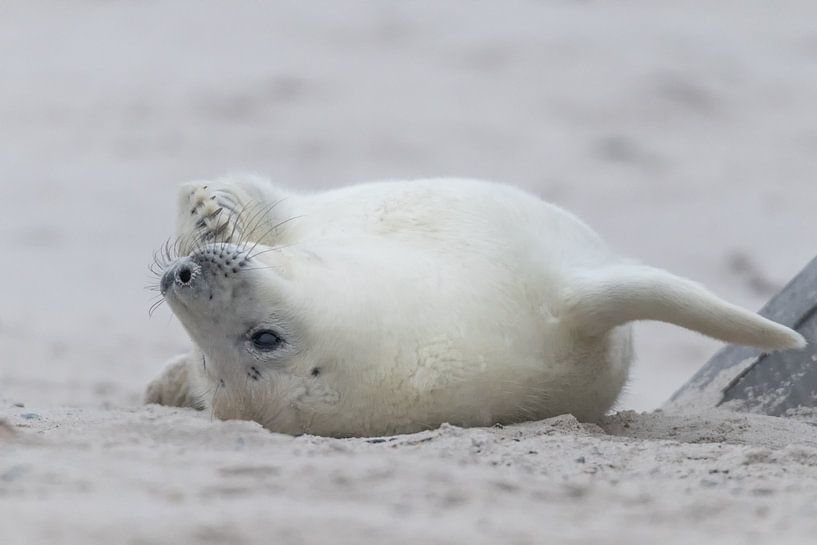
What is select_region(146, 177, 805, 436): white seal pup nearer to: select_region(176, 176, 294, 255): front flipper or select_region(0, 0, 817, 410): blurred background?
select_region(176, 176, 294, 255): front flipper

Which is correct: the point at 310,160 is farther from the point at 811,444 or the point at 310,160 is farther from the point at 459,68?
the point at 811,444

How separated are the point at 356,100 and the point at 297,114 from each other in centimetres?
53

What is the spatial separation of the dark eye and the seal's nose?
264mm

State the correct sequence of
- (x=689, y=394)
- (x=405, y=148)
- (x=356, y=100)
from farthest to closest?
(x=356, y=100)
(x=405, y=148)
(x=689, y=394)

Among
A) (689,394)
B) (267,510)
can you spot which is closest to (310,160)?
(689,394)

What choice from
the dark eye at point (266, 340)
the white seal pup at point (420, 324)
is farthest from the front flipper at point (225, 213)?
the dark eye at point (266, 340)

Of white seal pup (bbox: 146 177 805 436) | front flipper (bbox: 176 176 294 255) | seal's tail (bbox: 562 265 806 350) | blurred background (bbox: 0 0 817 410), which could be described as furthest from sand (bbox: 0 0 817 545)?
seal's tail (bbox: 562 265 806 350)

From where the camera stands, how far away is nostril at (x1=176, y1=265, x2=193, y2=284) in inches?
144

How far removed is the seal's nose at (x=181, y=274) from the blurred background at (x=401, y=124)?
5.03 metres

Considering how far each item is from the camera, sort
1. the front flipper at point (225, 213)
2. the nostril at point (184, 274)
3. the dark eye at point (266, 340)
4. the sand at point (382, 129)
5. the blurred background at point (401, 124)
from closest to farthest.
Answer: the nostril at point (184, 274) → the dark eye at point (266, 340) → the front flipper at point (225, 213) → the sand at point (382, 129) → the blurred background at point (401, 124)

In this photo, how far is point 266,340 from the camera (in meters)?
3.80

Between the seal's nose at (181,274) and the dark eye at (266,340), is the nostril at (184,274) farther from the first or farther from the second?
the dark eye at (266,340)

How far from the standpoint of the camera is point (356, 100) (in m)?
11.5

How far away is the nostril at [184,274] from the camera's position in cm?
366
